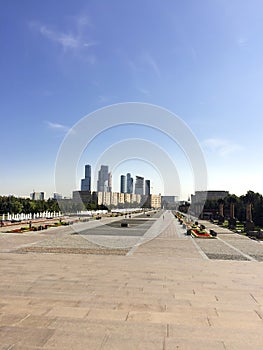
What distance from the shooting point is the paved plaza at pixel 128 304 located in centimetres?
564

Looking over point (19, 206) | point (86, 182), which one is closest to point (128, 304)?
point (19, 206)

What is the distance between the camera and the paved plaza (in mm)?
5645

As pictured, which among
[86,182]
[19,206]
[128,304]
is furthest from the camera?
[86,182]

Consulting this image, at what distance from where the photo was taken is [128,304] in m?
7.68

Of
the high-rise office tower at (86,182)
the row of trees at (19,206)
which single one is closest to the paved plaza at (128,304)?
the row of trees at (19,206)

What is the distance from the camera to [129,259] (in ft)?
48.6

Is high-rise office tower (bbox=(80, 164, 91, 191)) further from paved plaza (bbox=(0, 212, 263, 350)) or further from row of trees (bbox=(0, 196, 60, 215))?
paved plaza (bbox=(0, 212, 263, 350))

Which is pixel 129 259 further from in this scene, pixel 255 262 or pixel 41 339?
pixel 41 339

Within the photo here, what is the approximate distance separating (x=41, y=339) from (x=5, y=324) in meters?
1.10

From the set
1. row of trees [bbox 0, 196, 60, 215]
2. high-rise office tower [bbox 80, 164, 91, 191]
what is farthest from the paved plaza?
high-rise office tower [bbox 80, 164, 91, 191]

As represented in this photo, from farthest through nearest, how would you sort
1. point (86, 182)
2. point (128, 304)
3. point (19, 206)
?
point (86, 182) < point (19, 206) < point (128, 304)

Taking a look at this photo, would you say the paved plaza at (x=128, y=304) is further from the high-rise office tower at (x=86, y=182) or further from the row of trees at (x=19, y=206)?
the high-rise office tower at (x=86, y=182)

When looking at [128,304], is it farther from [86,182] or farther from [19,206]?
[86,182]

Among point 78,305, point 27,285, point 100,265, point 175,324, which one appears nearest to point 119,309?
point 78,305
